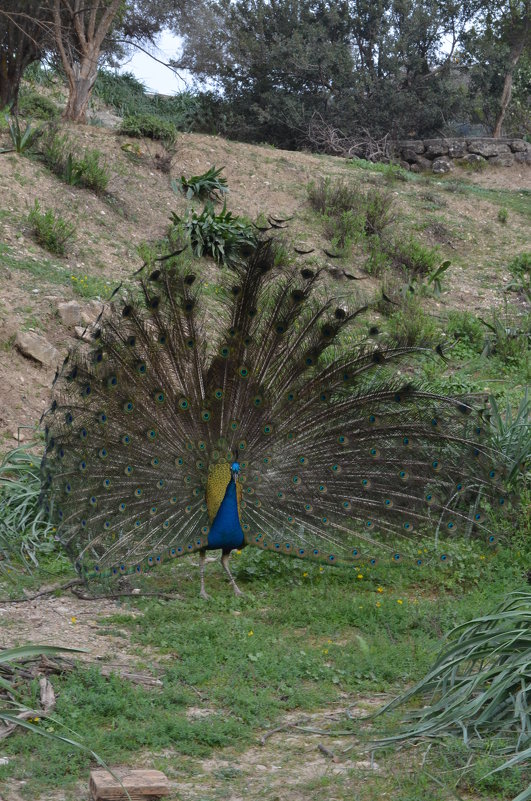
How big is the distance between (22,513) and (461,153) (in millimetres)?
16867

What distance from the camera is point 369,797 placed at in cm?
388

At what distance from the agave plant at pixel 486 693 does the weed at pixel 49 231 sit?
9.83 metres

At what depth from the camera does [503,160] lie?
71.6 ft

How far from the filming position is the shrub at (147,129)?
1720cm

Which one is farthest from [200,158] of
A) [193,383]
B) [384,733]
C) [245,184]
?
[384,733]

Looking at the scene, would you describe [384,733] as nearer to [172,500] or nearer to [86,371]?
[172,500]

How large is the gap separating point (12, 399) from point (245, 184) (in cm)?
910

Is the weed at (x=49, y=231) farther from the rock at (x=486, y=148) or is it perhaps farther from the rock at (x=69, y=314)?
the rock at (x=486, y=148)

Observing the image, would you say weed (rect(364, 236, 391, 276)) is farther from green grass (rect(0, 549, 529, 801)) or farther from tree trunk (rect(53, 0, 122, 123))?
green grass (rect(0, 549, 529, 801))

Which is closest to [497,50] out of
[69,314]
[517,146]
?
[517,146]

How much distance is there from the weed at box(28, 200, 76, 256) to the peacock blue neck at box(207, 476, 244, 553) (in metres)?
7.53

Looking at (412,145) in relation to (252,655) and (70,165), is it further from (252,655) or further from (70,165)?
(252,655)

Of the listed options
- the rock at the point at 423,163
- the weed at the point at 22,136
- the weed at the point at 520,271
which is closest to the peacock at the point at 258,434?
the weed at the point at 22,136

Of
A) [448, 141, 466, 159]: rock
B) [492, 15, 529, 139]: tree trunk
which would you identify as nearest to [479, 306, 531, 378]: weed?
[448, 141, 466, 159]: rock
